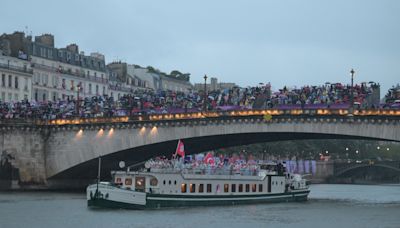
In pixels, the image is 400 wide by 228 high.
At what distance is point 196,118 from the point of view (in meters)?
95.0

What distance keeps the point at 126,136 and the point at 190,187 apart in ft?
64.3

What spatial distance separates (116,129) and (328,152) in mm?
87706

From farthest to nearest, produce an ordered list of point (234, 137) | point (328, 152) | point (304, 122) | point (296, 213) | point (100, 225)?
1. point (328, 152)
2. point (234, 137)
3. point (304, 122)
4. point (296, 213)
5. point (100, 225)

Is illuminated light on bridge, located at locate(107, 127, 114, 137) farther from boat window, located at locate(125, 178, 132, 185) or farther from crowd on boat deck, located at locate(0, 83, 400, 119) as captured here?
boat window, located at locate(125, 178, 132, 185)

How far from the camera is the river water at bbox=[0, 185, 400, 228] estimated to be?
220 feet

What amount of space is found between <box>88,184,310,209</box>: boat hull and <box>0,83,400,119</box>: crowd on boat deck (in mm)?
9256

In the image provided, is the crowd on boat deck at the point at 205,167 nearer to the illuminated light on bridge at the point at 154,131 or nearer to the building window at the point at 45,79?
the illuminated light on bridge at the point at 154,131

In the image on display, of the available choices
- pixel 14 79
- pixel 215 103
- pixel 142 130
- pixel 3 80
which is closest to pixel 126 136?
pixel 142 130

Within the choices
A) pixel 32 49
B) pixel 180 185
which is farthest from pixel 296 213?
pixel 32 49

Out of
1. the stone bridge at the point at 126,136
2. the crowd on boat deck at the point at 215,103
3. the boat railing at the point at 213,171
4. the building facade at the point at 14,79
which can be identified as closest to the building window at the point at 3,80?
the building facade at the point at 14,79

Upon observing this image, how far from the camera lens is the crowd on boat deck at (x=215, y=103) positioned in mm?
92281

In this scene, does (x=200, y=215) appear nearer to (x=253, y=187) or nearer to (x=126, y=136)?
(x=253, y=187)

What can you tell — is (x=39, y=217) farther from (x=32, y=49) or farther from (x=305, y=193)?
(x=32, y=49)

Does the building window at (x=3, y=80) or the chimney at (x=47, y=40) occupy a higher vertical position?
the chimney at (x=47, y=40)
